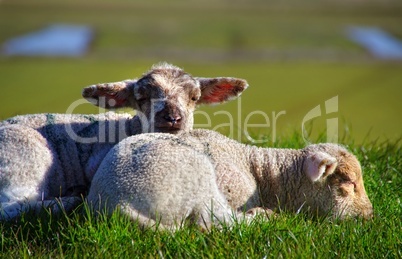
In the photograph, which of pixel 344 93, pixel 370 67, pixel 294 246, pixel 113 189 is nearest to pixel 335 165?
pixel 294 246

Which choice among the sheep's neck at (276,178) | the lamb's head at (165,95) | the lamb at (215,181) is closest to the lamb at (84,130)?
the lamb's head at (165,95)

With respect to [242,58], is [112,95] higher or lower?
higher

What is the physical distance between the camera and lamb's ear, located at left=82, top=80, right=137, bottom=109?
830 centimetres

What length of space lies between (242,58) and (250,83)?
14.6m

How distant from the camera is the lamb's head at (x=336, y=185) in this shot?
719 cm

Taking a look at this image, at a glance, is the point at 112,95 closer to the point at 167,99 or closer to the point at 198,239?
the point at 167,99

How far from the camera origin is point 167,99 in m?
8.02

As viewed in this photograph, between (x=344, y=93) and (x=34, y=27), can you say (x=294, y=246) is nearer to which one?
(x=344, y=93)

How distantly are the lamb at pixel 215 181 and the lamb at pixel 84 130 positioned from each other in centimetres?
59

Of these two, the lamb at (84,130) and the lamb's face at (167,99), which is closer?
the lamb at (84,130)

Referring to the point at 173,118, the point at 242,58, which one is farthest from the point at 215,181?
the point at 242,58

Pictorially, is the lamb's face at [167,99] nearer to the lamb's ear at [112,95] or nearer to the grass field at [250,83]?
the lamb's ear at [112,95]

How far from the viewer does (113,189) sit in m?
6.45

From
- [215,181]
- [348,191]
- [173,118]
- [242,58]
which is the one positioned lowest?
[242,58]
